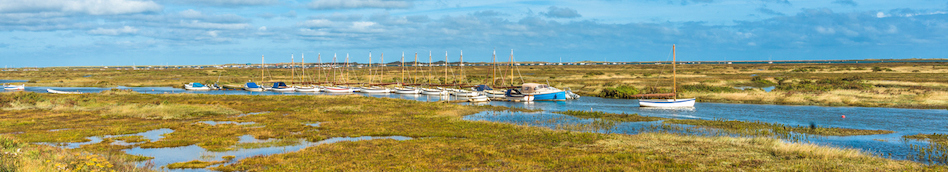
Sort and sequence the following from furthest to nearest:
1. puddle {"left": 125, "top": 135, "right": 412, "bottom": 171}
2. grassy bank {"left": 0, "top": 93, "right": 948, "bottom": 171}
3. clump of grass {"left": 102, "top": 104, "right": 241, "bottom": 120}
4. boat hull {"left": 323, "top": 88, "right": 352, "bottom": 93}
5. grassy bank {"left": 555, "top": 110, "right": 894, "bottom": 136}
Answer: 1. boat hull {"left": 323, "top": 88, "right": 352, "bottom": 93}
2. clump of grass {"left": 102, "top": 104, "right": 241, "bottom": 120}
3. grassy bank {"left": 555, "top": 110, "right": 894, "bottom": 136}
4. puddle {"left": 125, "top": 135, "right": 412, "bottom": 171}
5. grassy bank {"left": 0, "top": 93, "right": 948, "bottom": 171}

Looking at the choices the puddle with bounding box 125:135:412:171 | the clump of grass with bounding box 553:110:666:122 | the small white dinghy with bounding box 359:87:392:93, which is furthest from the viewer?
the small white dinghy with bounding box 359:87:392:93

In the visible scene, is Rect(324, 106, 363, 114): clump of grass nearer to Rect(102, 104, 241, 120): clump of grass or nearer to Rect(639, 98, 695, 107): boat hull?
Rect(102, 104, 241, 120): clump of grass

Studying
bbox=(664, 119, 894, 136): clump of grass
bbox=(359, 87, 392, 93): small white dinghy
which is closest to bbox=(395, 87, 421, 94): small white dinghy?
bbox=(359, 87, 392, 93): small white dinghy

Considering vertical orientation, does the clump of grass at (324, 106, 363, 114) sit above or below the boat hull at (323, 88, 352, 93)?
below

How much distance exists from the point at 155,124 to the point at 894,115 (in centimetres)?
5069

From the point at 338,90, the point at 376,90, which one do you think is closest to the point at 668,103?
the point at 376,90

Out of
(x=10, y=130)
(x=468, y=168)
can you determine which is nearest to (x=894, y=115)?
(x=468, y=168)

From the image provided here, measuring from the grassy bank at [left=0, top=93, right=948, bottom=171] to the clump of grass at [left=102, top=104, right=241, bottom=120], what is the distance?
1.81 feet

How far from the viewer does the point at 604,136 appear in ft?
96.2

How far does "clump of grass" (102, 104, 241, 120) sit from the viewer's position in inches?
1641

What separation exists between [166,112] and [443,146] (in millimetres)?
26534

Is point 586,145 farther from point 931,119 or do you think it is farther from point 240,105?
point 240,105

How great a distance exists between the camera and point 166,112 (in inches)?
1688

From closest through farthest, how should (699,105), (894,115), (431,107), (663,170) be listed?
1. (663,170)
2. (894,115)
3. (431,107)
4. (699,105)
